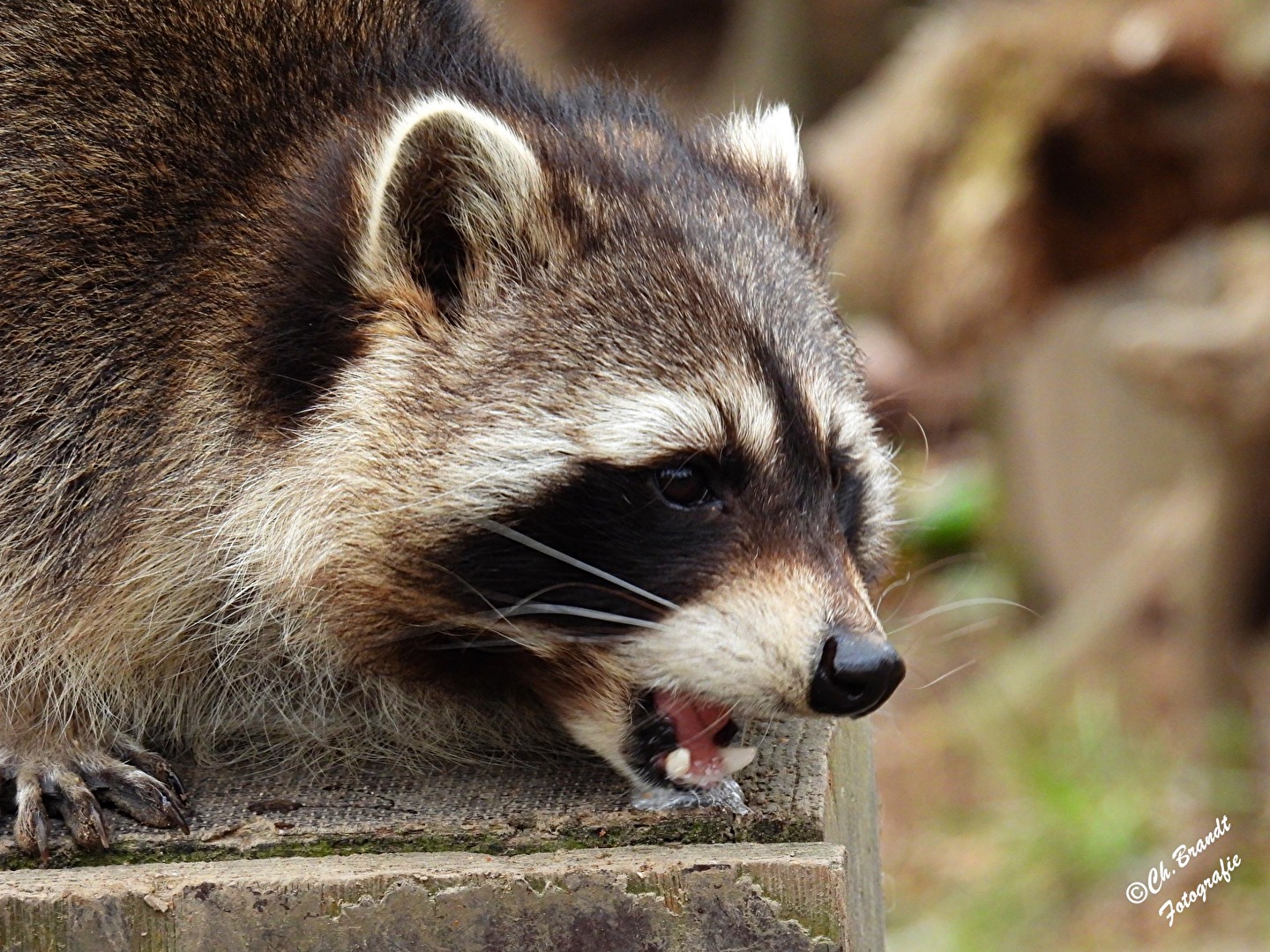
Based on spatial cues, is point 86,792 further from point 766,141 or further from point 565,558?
point 766,141

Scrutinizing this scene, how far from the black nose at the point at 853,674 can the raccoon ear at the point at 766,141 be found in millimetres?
1546

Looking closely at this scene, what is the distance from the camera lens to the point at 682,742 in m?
3.24

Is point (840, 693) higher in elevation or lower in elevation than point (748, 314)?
lower

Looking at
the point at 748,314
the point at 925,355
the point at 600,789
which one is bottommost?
the point at 925,355

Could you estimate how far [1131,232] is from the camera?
870cm

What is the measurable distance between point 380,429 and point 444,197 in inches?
20.9

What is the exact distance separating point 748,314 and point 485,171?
2.06 ft

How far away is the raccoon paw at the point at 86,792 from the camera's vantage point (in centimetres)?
316

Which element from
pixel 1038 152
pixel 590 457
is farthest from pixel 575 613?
pixel 1038 152

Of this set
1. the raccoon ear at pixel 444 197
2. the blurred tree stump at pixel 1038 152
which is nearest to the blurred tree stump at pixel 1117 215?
the blurred tree stump at pixel 1038 152

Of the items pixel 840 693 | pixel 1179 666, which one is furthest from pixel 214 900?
pixel 1179 666

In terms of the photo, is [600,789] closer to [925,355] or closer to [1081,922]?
[1081,922]

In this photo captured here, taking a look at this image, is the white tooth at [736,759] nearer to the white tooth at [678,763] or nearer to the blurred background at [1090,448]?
the white tooth at [678,763]

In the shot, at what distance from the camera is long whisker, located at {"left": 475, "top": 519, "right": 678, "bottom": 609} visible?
10.2 feet
